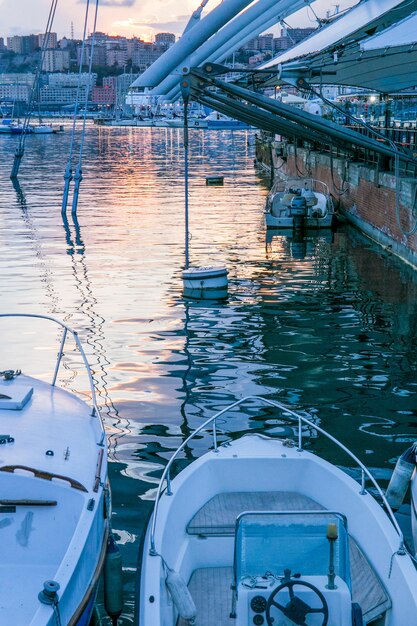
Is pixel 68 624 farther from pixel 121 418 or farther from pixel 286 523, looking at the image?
pixel 121 418

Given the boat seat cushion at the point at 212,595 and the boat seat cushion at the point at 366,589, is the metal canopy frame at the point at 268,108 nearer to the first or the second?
the boat seat cushion at the point at 212,595

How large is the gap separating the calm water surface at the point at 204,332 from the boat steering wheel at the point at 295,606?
85.4 inches

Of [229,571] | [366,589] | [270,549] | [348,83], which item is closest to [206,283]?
[229,571]

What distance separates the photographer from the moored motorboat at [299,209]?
3219 centimetres

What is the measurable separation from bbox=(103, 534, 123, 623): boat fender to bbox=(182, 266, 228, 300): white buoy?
1328 centimetres

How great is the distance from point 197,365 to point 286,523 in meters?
8.98

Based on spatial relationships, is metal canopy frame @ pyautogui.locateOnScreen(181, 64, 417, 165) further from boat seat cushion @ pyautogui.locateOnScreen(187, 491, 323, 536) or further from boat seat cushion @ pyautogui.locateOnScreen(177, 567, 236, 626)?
boat seat cushion @ pyautogui.locateOnScreen(177, 567, 236, 626)

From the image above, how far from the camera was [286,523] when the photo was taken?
6.53m

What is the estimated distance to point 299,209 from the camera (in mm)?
32312

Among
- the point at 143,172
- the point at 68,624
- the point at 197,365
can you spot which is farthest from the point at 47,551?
the point at 143,172

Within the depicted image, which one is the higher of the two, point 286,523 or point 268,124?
point 268,124

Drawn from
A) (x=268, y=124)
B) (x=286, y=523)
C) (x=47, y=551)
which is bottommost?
(x=47, y=551)

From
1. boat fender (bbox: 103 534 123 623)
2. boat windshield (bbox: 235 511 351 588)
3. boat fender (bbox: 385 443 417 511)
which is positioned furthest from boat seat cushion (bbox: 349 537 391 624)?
boat fender (bbox: 103 534 123 623)

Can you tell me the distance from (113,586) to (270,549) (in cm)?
169
